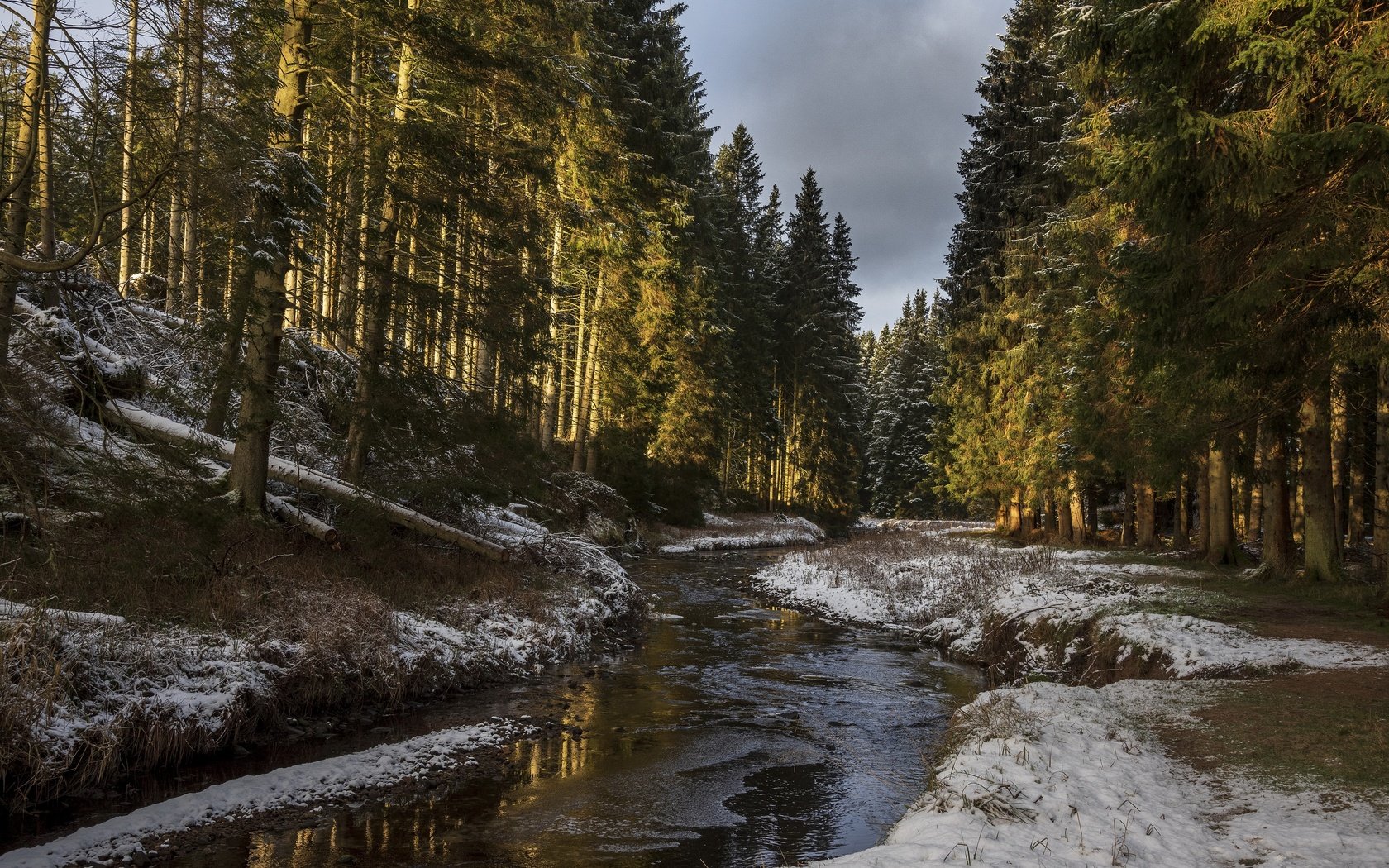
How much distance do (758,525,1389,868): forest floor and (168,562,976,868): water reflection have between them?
108 centimetres

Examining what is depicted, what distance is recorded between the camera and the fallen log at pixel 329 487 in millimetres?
10961

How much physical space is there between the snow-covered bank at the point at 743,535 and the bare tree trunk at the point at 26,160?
87.7ft

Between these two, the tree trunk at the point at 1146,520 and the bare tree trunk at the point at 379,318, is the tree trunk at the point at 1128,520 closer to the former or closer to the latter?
the tree trunk at the point at 1146,520

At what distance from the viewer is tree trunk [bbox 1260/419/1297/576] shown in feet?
52.4

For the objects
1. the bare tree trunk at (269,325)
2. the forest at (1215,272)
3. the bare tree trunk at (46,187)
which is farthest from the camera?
the bare tree trunk at (269,325)

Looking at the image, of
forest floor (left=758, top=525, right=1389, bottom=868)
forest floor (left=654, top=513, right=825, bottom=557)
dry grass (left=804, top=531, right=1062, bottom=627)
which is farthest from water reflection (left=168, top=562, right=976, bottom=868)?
forest floor (left=654, top=513, right=825, bottom=557)

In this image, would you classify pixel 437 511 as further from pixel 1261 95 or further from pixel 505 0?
pixel 1261 95

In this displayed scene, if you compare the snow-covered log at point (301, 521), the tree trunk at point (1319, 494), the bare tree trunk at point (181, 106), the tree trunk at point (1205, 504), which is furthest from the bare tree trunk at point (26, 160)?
the tree trunk at point (1205, 504)

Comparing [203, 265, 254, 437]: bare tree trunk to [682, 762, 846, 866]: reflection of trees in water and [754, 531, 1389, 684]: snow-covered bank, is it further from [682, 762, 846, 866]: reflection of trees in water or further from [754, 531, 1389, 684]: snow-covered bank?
[754, 531, 1389, 684]: snow-covered bank

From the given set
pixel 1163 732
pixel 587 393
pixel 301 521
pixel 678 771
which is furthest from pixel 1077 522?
pixel 301 521

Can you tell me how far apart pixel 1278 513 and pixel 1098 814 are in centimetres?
1348

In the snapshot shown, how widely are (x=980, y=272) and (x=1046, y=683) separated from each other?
28.6 meters

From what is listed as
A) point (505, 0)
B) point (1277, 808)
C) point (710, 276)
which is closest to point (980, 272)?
point (710, 276)

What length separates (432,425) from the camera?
42.0ft
